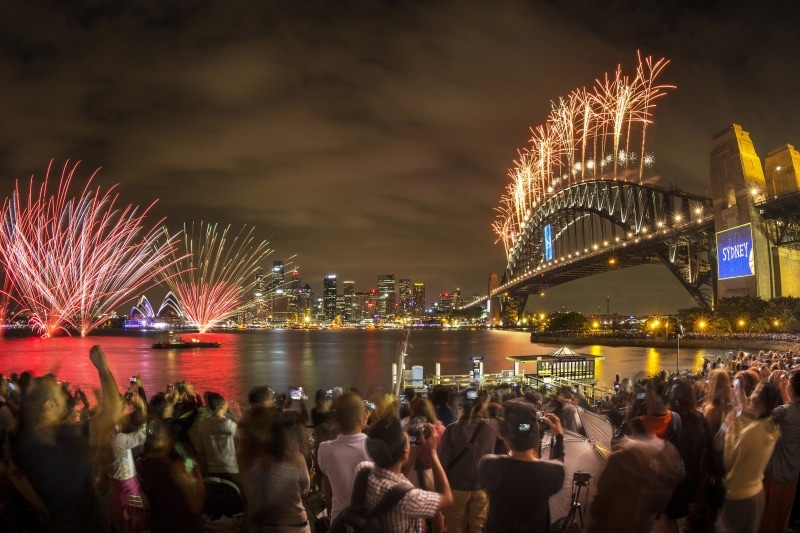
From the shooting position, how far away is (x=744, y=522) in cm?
387

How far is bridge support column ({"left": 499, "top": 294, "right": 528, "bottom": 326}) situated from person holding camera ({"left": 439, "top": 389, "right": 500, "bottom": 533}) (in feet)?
369

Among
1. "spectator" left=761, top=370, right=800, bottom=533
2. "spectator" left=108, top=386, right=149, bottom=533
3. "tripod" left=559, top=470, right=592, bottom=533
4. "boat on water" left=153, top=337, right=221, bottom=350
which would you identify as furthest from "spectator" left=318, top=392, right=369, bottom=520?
"boat on water" left=153, top=337, right=221, bottom=350

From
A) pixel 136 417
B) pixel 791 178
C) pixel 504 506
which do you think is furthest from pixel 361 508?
pixel 791 178

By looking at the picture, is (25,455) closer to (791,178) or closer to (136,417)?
(136,417)

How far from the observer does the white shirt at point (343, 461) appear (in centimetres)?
351

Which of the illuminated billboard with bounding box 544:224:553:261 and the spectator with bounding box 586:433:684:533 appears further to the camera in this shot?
the illuminated billboard with bounding box 544:224:553:261

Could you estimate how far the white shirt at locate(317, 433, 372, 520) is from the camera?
3.51m

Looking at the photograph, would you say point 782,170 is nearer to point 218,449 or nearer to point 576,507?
point 576,507

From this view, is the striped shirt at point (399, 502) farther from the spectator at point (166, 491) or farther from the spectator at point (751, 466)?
the spectator at point (751, 466)

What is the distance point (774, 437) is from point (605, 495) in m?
1.52

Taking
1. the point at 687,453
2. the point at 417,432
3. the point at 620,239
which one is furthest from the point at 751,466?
the point at 620,239

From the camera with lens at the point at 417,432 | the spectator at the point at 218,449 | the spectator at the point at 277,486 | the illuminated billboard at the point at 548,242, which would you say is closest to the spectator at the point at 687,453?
the camera with lens at the point at 417,432

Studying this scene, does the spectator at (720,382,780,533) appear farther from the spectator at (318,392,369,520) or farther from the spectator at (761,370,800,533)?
the spectator at (318,392,369,520)

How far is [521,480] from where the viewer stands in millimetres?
2943
